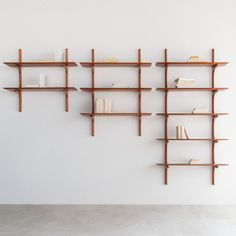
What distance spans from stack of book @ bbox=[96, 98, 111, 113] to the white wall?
229 mm

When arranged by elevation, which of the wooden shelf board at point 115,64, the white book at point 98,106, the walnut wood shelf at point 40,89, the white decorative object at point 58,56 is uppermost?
the white decorative object at point 58,56

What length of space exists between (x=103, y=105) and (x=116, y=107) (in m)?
0.27

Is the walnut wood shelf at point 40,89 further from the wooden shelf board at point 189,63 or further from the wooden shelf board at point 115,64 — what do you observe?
the wooden shelf board at point 189,63

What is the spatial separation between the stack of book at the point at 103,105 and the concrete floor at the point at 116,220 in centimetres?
130

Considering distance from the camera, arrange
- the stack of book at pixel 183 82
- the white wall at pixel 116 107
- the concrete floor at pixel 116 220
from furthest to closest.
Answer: the white wall at pixel 116 107 < the stack of book at pixel 183 82 < the concrete floor at pixel 116 220

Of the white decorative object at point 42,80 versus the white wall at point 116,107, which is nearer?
the white decorative object at point 42,80

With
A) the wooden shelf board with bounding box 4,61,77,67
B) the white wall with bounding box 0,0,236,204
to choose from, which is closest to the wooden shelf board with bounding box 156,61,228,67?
the white wall with bounding box 0,0,236,204

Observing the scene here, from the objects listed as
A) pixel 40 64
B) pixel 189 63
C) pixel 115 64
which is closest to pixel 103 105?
pixel 115 64

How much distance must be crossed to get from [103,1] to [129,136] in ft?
6.24

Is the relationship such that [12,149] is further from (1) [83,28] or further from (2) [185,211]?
(2) [185,211]

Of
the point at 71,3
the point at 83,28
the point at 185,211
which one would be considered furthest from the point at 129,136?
the point at 71,3

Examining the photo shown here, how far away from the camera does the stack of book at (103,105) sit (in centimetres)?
467

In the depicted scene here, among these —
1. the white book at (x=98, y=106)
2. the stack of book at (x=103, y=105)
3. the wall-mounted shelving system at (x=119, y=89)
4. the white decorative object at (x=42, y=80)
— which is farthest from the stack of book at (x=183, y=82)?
the white decorative object at (x=42, y=80)

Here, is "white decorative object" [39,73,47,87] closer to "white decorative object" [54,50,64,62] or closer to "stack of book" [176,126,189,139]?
"white decorative object" [54,50,64,62]
